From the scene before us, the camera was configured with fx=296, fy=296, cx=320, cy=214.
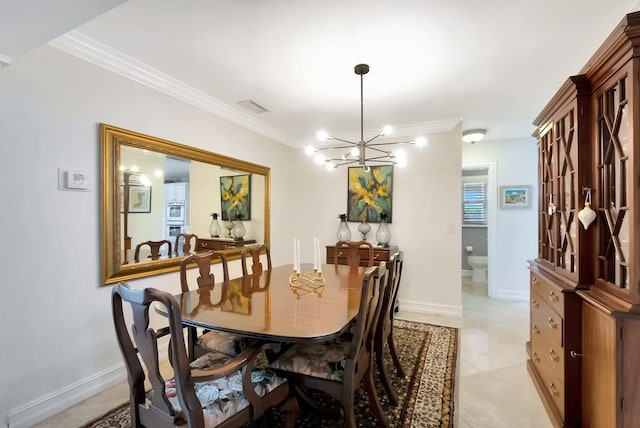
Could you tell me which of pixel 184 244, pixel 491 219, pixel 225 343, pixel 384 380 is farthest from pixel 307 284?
pixel 491 219

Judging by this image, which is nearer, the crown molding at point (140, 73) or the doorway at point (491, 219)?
the crown molding at point (140, 73)

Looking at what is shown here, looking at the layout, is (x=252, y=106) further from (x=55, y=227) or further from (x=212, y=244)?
(x=55, y=227)

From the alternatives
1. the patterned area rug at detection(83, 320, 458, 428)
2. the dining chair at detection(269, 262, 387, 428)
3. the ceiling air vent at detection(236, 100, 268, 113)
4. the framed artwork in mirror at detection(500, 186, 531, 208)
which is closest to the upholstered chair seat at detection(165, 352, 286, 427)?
the dining chair at detection(269, 262, 387, 428)

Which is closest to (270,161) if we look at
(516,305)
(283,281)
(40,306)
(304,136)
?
(304,136)

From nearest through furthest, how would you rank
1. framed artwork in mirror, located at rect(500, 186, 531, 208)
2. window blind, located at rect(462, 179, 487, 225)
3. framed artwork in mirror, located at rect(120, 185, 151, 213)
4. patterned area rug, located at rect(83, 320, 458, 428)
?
patterned area rug, located at rect(83, 320, 458, 428) → framed artwork in mirror, located at rect(120, 185, 151, 213) → framed artwork in mirror, located at rect(500, 186, 531, 208) → window blind, located at rect(462, 179, 487, 225)

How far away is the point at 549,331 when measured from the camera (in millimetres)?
1993

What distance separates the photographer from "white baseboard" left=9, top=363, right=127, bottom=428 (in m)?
1.79

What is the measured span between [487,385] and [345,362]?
148cm

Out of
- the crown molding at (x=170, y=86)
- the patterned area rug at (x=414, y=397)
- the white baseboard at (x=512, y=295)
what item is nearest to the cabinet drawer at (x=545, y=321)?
the patterned area rug at (x=414, y=397)

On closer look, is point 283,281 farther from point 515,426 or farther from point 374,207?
point 374,207

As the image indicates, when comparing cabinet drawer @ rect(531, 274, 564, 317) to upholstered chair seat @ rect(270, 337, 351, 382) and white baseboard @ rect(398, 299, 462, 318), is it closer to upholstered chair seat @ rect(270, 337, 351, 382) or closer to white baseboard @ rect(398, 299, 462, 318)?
upholstered chair seat @ rect(270, 337, 351, 382)

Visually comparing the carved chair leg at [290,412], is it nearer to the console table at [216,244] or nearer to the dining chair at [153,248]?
the dining chair at [153,248]

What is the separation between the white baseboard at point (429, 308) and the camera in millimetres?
3799

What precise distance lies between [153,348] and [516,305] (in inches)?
188
